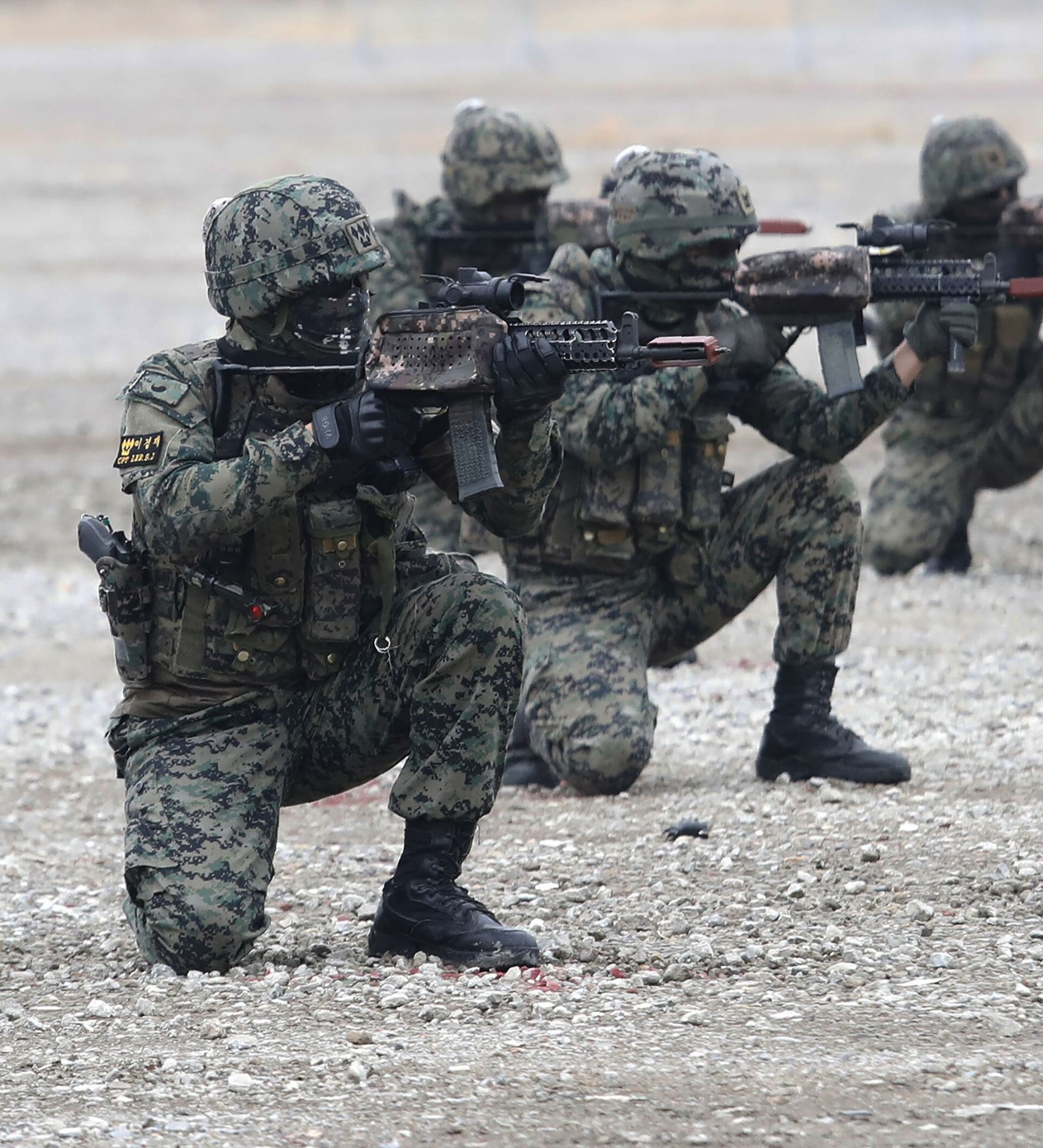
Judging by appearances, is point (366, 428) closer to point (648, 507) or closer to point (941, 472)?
point (648, 507)

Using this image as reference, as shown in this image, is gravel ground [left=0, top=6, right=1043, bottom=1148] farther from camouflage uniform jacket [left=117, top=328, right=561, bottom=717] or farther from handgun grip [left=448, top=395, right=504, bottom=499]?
handgun grip [left=448, top=395, right=504, bottom=499]

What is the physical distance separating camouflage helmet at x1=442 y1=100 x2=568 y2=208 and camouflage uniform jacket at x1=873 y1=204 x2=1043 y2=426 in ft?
5.14

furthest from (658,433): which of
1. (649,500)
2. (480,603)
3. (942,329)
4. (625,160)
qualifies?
(480,603)

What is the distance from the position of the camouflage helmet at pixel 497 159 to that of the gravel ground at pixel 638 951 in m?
2.14

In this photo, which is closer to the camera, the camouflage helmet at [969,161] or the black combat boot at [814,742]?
the black combat boot at [814,742]

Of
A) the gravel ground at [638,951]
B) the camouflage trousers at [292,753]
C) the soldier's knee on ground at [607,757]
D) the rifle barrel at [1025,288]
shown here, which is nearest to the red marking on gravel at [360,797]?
the gravel ground at [638,951]

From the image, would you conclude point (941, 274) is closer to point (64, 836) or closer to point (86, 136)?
point (64, 836)

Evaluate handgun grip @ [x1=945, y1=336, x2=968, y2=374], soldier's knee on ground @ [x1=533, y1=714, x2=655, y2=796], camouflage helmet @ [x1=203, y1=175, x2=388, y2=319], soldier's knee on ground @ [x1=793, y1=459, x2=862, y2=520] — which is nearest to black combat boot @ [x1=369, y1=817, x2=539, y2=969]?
camouflage helmet @ [x1=203, y1=175, x2=388, y2=319]

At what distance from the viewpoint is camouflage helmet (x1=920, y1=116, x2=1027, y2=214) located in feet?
30.2

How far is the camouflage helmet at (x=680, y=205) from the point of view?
6.37 metres

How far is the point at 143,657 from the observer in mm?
5246

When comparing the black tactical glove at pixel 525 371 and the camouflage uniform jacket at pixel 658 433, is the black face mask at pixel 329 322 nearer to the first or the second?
the black tactical glove at pixel 525 371

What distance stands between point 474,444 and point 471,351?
0.70ft

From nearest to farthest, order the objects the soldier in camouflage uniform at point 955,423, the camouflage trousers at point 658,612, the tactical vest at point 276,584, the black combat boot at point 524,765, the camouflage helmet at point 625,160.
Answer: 1. the tactical vest at point 276,584
2. the camouflage trousers at point 658,612
3. the camouflage helmet at point 625,160
4. the black combat boot at point 524,765
5. the soldier in camouflage uniform at point 955,423
